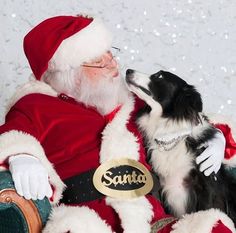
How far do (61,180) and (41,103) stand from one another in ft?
0.79

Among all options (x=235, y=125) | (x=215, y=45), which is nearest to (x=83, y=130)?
(x=235, y=125)

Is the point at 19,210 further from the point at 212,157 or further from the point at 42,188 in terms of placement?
the point at 212,157

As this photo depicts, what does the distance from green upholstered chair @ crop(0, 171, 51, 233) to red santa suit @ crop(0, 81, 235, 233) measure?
1.5 inches

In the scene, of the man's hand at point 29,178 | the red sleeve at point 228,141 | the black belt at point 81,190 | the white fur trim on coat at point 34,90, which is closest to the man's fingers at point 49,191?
the man's hand at point 29,178

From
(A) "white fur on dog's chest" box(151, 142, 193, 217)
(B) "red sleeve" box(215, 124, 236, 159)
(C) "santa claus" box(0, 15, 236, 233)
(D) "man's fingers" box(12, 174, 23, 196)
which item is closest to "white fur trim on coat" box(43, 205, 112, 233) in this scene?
(C) "santa claus" box(0, 15, 236, 233)

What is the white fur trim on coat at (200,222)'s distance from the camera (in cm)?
159

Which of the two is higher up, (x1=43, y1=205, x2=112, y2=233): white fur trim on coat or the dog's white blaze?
the dog's white blaze

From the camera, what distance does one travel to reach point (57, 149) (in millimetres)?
1750

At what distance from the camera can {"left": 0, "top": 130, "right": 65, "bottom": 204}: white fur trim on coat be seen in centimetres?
157

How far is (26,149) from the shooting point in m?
1.58

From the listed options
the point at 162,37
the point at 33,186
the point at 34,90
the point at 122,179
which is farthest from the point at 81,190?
the point at 162,37

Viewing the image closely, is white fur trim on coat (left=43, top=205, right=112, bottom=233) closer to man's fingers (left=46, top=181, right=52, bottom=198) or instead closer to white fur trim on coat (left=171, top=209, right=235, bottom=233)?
man's fingers (left=46, top=181, right=52, bottom=198)

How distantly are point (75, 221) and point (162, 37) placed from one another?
137 cm

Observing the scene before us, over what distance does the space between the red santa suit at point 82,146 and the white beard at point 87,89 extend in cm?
2
